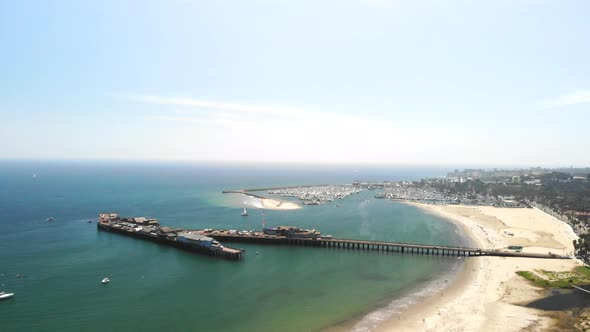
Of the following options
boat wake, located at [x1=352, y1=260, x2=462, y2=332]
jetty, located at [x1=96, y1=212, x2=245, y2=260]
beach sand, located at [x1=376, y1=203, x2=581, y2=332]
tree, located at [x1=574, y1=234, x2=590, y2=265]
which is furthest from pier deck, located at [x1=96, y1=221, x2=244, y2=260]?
tree, located at [x1=574, y1=234, x2=590, y2=265]

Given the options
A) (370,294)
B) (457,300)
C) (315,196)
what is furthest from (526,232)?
(315,196)

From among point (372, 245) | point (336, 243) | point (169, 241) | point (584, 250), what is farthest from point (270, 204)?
point (584, 250)

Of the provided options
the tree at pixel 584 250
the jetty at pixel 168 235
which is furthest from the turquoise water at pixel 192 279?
the tree at pixel 584 250

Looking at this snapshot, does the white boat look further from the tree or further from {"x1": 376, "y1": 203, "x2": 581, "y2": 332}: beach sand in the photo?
the tree

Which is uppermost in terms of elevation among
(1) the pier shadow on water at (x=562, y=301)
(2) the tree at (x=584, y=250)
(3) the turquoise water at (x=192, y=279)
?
(2) the tree at (x=584, y=250)

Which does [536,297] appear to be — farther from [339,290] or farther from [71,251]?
[71,251]

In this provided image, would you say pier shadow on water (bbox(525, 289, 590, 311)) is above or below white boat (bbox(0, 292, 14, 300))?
above

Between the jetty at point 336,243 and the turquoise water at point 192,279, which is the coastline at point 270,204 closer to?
the turquoise water at point 192,279
